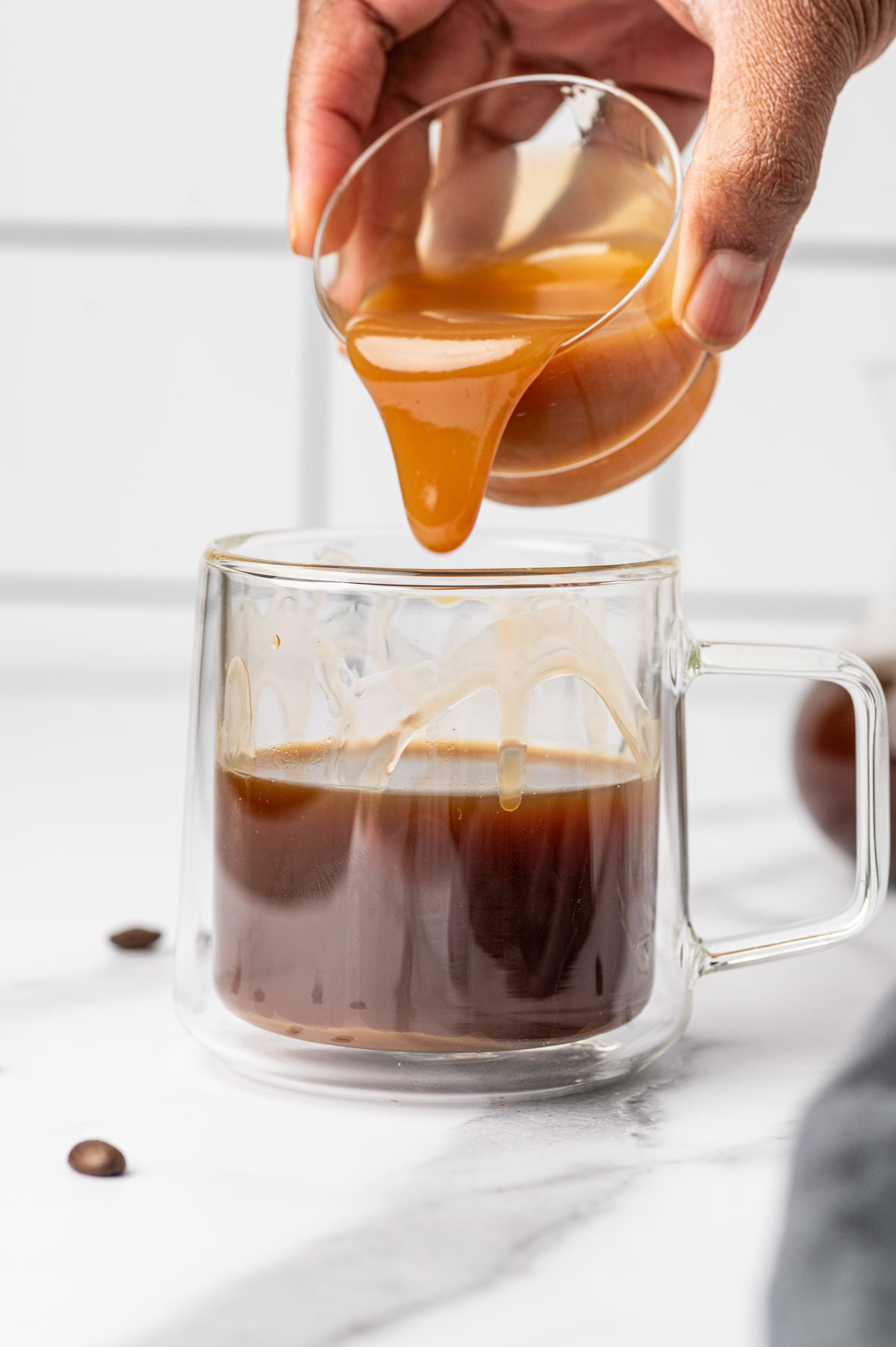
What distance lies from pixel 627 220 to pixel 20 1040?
0.56m

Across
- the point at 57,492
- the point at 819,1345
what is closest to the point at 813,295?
the point at 57,492

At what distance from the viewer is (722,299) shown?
0.74 meters

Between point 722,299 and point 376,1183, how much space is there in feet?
1.46

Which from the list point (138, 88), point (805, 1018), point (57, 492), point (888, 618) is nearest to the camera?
point (805, 1018)

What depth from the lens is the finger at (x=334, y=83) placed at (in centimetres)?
100

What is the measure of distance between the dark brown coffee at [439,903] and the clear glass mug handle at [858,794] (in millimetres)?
74

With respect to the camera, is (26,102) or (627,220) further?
(26,102)

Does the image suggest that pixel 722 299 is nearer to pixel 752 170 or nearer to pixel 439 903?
pixel 752 170

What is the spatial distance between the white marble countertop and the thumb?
0.38 m

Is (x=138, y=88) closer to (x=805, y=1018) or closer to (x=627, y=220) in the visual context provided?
(x=627, y=220)

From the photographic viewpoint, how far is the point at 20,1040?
77 centimetres

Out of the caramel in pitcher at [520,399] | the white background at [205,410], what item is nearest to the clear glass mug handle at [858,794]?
the caramel in pitcher at [520,399]

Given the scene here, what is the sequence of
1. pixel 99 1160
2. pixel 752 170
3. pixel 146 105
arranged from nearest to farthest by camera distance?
pixel 99 1160
pixel 752 170
pixel 146 105

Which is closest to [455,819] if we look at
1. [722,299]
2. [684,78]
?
[722,299]
